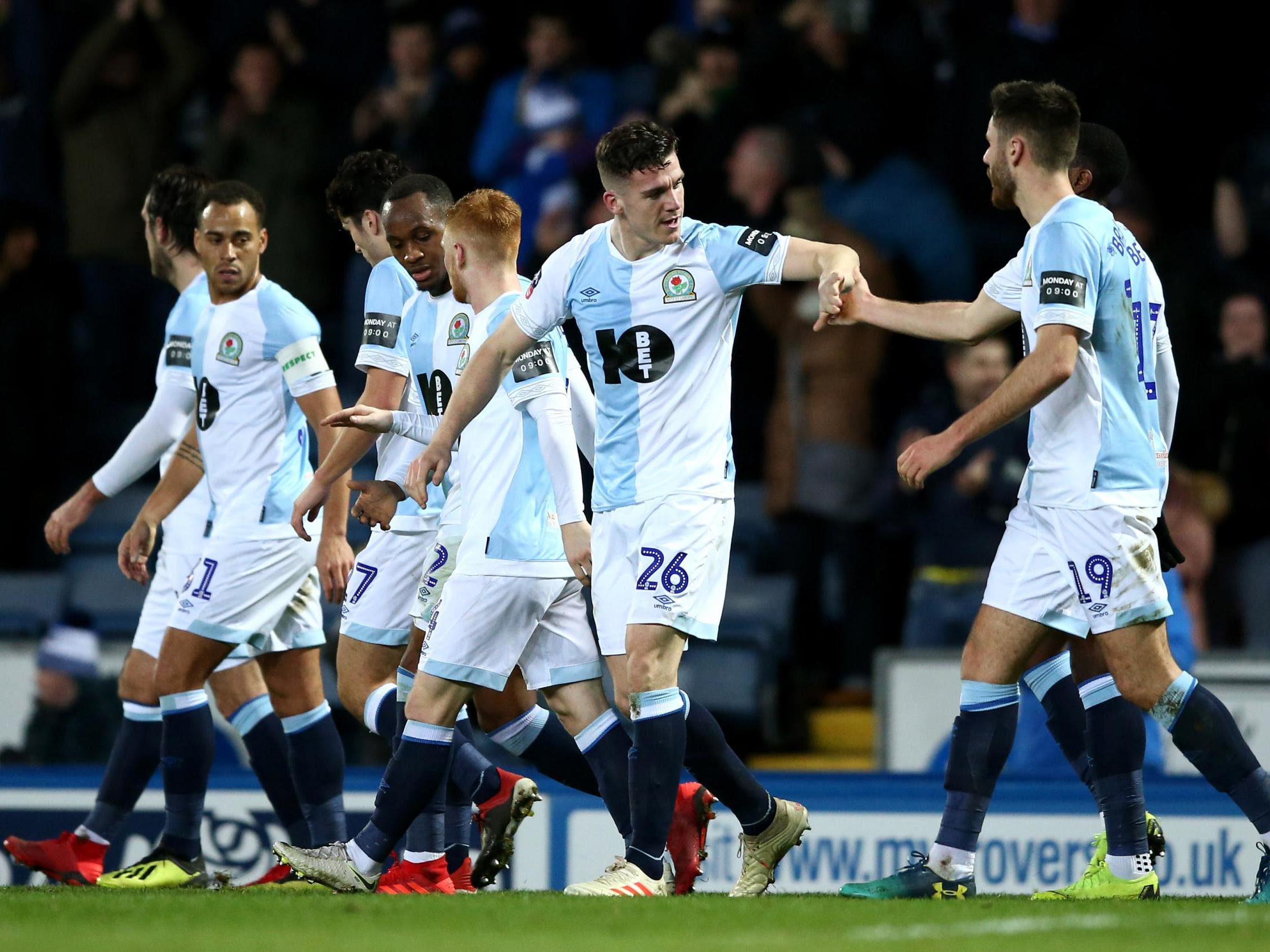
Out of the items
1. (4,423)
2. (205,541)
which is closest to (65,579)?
(4,423)

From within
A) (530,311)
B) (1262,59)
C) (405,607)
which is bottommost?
(405,607)

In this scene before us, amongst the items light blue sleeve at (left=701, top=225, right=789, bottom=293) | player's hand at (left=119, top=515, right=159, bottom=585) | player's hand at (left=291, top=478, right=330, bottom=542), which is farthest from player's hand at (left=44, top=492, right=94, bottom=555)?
light blue sleeve at (left=701, top=225, right=789, bottom=293)

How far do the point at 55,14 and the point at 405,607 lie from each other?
8846 millimetres

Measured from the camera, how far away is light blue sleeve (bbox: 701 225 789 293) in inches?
230

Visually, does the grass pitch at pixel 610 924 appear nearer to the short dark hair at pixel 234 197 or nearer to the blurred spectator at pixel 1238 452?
the short dark hair at pixel 234 197

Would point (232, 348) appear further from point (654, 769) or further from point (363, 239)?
point (654, 769)

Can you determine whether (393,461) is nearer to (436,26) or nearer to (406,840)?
(406,840)

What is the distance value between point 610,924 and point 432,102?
851cm

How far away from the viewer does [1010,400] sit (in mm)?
5484

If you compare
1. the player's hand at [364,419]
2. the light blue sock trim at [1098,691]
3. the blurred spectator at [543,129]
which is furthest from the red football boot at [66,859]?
the blurred spectator at [543,129]

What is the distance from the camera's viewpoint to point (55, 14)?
14062 mm

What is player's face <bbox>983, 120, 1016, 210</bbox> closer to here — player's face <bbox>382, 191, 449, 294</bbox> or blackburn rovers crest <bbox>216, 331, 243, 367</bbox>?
player's face <bbox>382, 191, 449, 294</bbox>

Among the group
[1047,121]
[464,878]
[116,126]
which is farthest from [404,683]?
[116,126]

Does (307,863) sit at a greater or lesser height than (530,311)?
lesser
